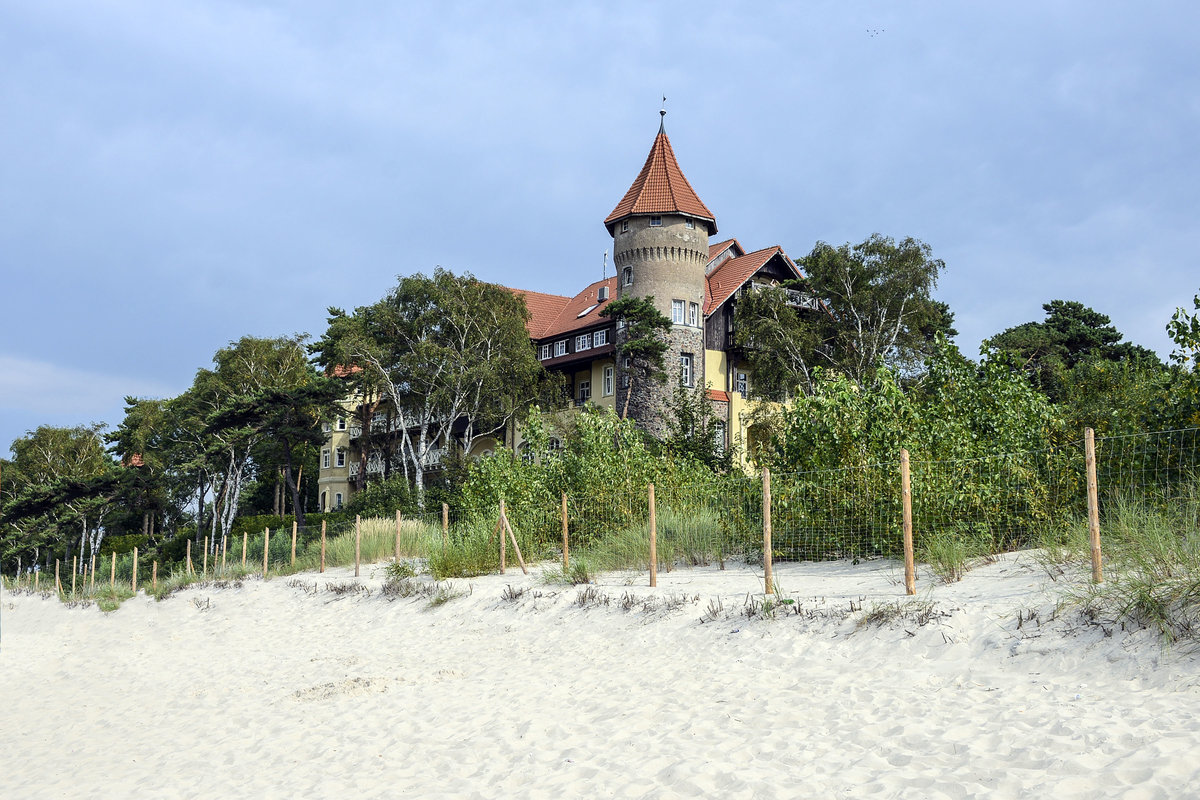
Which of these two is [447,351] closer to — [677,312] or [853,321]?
[677,312]

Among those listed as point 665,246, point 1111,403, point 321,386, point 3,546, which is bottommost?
point 3,546

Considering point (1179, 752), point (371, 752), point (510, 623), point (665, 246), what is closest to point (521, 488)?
point (510, 623)

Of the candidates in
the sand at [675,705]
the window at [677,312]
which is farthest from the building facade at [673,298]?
the sand at [675,705]

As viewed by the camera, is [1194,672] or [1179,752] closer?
[1179,752]

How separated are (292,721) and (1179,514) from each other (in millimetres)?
10045

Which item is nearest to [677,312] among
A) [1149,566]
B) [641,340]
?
[641,340]

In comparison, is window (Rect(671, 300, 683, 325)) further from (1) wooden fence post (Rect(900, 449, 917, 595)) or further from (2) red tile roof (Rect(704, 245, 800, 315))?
(1) wooden fence post (Rect(900, 449, 917, 595))

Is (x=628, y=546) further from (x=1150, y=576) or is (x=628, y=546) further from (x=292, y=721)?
(x=1150, y=576)

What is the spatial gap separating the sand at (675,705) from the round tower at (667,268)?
2640 cm

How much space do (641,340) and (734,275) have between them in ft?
24.5

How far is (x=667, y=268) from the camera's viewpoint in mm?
44000

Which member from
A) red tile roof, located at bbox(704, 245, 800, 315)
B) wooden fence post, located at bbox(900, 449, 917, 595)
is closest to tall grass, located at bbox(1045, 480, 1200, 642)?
wooden fence post, located at bbox(900, 449, 917, 595)

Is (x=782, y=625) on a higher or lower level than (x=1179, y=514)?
lower

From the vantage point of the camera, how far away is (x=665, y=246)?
144 ft
